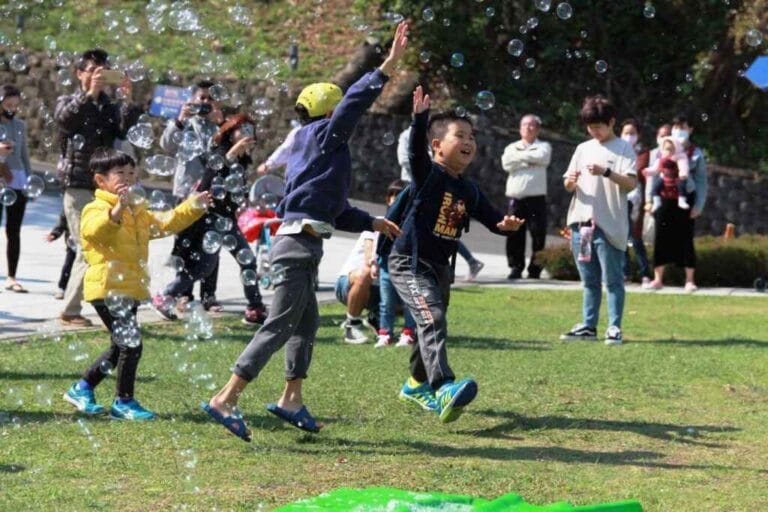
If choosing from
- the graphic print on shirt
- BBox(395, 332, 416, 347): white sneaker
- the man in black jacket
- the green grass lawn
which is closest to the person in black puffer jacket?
the green grass lawn

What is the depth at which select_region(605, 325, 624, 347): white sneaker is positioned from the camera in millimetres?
10727

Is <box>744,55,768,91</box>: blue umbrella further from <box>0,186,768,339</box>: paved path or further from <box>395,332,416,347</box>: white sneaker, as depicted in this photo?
<box>395,332,416,347</box>: white sneaker

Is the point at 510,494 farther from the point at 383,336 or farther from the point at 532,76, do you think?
the point at 532,76

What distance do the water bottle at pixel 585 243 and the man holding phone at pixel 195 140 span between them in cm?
270

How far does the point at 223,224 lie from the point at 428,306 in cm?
257

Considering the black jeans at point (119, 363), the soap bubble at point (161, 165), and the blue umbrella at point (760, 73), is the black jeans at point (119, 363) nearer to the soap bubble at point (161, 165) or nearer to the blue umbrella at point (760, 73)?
the soap bubble at point (161, 165)

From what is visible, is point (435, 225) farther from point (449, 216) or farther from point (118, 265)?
point (118, 265)

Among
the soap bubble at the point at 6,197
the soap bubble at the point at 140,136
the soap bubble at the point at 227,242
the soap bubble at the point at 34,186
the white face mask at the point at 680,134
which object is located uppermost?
the soap bubble at the point at 140,136

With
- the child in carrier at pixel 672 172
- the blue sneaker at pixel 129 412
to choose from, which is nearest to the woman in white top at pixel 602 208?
the blue sneaker at pixel 129 412

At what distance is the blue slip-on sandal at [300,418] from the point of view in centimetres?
714

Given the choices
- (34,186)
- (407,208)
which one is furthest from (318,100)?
(34,186)

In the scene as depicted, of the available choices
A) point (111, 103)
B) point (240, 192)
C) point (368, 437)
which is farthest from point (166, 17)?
point (368, 437)

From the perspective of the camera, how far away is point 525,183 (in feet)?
53.6

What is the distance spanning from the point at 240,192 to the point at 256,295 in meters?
2.84
